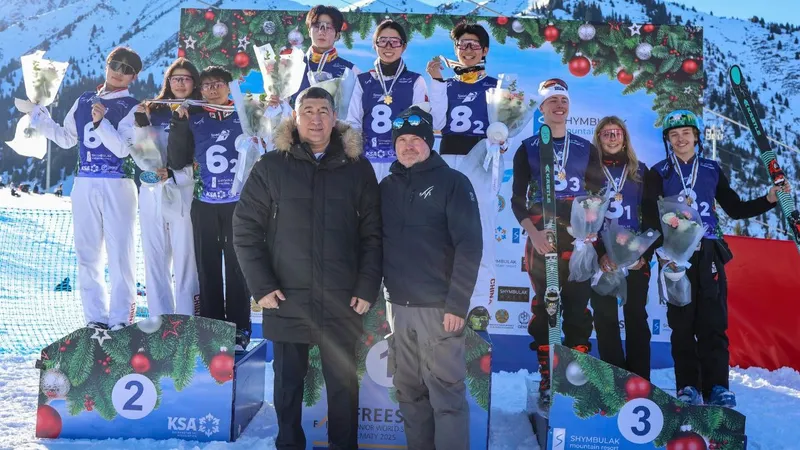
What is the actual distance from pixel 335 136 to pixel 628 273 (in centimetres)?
204

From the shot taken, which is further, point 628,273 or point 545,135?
point 628,273

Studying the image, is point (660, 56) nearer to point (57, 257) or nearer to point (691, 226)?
point (691, 226)

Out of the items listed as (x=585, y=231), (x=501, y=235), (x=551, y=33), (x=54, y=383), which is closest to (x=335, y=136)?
(x=585, y=231)

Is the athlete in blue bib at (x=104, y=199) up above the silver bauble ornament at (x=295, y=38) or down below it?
below

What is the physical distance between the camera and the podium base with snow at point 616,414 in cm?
314

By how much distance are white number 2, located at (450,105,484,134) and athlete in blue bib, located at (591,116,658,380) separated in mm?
808

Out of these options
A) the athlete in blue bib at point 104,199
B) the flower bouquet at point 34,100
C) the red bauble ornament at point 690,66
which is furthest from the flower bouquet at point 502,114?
the flower bouquet at point 34,100

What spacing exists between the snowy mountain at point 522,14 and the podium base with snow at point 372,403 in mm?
4004

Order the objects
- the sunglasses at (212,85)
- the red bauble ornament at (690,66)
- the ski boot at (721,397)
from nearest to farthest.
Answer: the ski boot at (721,397), the sunglasses at (212,85), the red bauble ornament at (690,66)

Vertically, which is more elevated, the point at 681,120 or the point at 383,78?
the point at 383,78

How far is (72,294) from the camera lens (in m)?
8.66

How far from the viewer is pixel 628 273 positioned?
387 cm

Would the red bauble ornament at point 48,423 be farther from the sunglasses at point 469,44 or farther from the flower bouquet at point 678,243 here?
the flower bouquet at point 678,243

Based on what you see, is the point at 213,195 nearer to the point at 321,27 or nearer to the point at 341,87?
the point at 341,87
